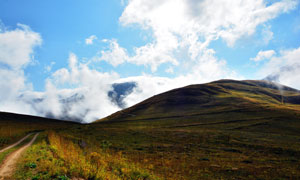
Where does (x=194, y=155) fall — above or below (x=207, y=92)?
below

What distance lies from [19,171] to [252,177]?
66.8 ft

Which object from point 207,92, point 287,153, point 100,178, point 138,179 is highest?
point 207,92

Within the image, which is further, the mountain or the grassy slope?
the mountain

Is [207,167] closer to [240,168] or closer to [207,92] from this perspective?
[240,168]

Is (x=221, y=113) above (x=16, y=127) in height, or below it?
above

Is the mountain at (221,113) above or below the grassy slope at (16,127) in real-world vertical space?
above

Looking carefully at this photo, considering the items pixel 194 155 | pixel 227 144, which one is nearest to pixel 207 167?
pixel 194 155

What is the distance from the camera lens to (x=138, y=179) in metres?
12.8

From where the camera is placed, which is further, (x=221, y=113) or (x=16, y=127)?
(x=221, y=113)

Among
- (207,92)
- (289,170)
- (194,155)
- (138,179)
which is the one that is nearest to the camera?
(138,179)

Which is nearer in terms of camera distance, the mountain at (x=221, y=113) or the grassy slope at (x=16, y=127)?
the grassy slope at (x=16, y=127)

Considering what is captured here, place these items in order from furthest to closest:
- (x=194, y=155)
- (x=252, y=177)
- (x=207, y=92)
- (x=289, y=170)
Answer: (x=207, y=92) → (x=194, y=155) → (x=289, y=170) → (x=252, y=177)

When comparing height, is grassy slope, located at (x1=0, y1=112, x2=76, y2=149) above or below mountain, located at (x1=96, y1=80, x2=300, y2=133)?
below

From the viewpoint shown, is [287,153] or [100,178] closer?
[100,178]
